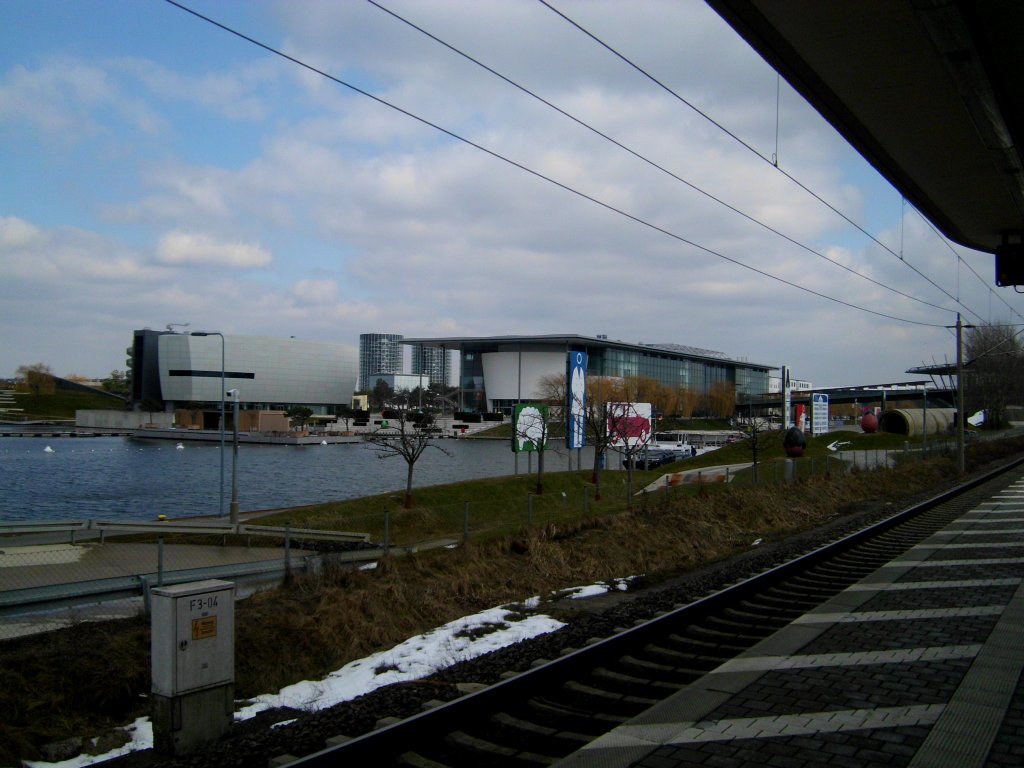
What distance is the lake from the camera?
48125 mm

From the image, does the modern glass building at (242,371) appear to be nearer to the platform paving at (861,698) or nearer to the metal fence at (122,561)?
the metal fence at (122,561)

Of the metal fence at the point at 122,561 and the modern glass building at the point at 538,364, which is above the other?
the modern glass building at the point at 538,364

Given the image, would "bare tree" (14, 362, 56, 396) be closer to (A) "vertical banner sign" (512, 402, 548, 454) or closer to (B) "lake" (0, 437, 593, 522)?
(B) "lake" (0, 437, 593, 522)

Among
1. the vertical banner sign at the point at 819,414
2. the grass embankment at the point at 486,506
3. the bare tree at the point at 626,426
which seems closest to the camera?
the grass embankment at the point at 486,506

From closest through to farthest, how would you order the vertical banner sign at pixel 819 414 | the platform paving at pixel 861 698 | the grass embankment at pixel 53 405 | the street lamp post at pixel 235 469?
the platform paving at pixel 861 698 → the street lamp post at pixel 235 469 → the vertical banner sign at pixel 819 414 → the grass embankment at pixel 53 405

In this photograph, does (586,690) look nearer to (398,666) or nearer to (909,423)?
(398,666)

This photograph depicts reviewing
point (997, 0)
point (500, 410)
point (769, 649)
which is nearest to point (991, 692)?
point (769, 649)

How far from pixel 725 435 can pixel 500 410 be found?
48.7 meters

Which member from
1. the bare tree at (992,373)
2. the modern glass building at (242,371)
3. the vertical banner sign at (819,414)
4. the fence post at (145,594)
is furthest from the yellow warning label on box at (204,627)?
the modern glass building at (242,371)

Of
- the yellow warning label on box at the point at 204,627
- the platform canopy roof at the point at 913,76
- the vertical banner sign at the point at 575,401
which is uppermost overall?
the platform canopy roof at the point at 913,76

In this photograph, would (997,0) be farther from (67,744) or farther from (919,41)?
(67,744)

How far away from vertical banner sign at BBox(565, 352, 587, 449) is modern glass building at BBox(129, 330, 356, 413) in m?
105

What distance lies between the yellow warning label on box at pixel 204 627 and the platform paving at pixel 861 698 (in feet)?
12.1

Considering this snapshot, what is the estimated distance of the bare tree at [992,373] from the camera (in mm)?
91875
